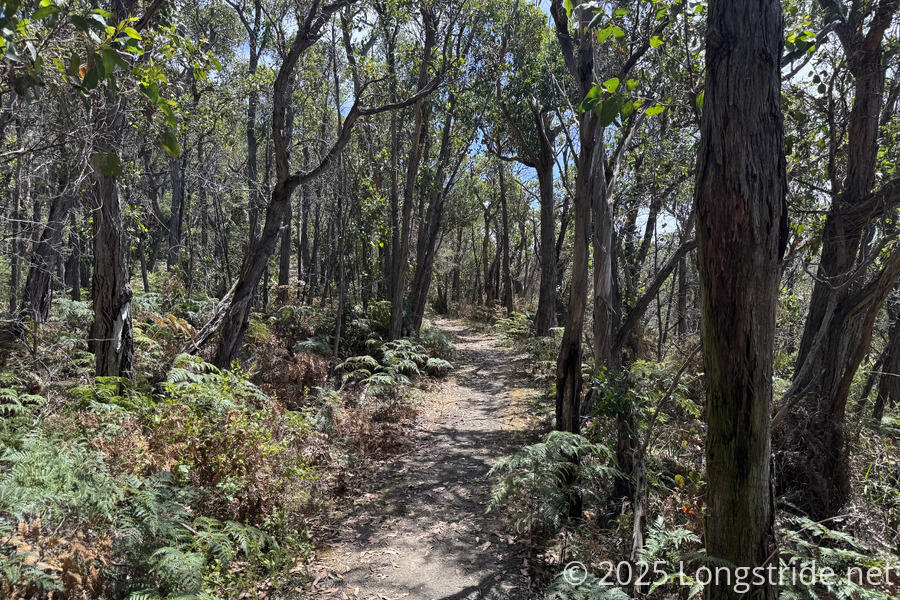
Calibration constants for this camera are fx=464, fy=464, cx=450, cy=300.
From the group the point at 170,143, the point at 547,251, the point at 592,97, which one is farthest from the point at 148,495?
the point at 547,251

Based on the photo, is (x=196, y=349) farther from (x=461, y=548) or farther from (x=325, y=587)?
(x=461, y=548)


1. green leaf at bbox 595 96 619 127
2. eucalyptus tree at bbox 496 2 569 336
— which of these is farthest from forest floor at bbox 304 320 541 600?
eucalyptus tree at bbox 496 2 569 336

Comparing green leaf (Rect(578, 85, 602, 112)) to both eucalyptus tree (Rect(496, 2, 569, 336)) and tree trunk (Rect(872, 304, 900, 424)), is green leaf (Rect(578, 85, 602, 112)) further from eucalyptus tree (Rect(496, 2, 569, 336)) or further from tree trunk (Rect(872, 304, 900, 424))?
eucalyptus tree (Rect(496, 2, 569, 336))

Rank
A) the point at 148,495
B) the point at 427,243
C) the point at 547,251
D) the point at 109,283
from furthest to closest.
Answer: the point at 427,243, the point at 547,251, the point at 109,283, the point at 148,495

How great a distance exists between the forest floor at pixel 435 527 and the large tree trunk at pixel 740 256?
7.68 ft

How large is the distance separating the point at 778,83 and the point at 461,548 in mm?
4367

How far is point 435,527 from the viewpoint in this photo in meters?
4.89

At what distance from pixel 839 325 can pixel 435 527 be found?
4.61m

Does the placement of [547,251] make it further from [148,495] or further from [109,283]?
[148,495]

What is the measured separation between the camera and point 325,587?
12.7ft

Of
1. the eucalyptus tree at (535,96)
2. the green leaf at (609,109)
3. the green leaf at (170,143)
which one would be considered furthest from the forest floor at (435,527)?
the eucalyptus tree at (535,96)

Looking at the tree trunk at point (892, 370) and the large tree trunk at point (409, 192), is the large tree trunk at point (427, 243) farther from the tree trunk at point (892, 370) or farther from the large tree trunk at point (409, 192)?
the tree trunk at point (892, 370)

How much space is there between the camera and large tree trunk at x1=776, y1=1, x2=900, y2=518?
4625 mm

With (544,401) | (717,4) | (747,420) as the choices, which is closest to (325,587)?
(747,420)
